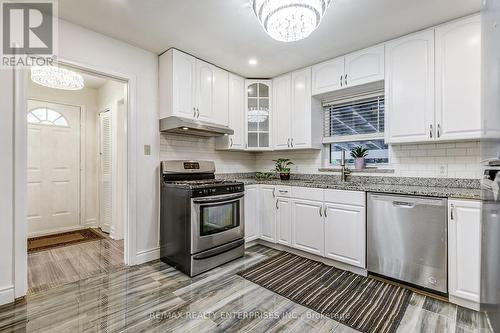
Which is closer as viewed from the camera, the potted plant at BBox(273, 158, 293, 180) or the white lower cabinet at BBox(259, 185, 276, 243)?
the white lower cabinet at BBox(259, 185, 276, 243)

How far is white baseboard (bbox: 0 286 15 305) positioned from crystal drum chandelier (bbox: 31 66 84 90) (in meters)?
2.39

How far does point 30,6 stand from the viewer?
6.72 feet

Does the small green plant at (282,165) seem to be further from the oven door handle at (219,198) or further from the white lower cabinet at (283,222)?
the oven door handle at (219,198)

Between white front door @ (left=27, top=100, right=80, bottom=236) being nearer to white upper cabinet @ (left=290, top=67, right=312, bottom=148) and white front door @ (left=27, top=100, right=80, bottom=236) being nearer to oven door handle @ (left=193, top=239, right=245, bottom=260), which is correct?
oven door handle @ (left=193, top=239, right=245, bottom=260)

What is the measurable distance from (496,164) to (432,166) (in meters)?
2.07

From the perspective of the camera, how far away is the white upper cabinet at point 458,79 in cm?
210

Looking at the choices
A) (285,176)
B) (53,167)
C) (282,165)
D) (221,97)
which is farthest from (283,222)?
(53,167)

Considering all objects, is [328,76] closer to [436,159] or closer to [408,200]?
[436,159]

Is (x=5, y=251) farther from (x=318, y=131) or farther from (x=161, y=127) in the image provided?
(x=318, y=131)

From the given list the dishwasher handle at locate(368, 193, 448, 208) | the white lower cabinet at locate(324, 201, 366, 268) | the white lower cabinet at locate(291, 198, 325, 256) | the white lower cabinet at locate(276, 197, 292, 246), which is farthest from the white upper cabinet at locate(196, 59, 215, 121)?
the dishwasher handle at locate(368, 193, 448, 208)

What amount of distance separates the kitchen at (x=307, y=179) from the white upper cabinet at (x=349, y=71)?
0.01 m

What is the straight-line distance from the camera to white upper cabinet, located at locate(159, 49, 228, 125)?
111 inches

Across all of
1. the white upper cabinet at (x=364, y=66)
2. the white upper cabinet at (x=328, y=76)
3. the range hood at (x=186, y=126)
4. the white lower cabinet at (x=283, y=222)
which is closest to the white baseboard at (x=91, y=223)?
the range hood at (x=186, y=126)

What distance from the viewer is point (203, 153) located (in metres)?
3.53
